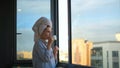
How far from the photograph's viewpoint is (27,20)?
17.8ft

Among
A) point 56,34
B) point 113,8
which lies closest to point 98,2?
point 113,8

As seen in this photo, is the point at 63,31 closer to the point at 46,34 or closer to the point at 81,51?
the point at 81,51

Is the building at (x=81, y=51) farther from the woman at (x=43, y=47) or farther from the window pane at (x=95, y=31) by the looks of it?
the woman at (x=43, y=47)

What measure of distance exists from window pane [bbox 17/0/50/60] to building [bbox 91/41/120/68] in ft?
6.69

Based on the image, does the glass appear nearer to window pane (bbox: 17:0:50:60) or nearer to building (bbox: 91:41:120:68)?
window pane (bbox: 17:0:50:60)

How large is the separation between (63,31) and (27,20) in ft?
3.27

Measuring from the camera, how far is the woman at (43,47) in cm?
280

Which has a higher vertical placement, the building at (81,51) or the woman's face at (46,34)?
the woman's face at (46,34)

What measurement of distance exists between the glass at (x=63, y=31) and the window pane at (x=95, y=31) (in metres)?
0.25
